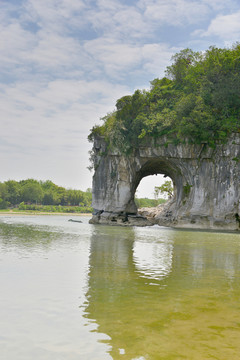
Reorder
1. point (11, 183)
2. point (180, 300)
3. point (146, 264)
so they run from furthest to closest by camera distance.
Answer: point (11, 183)
point (146, 264)
point (180, 300)

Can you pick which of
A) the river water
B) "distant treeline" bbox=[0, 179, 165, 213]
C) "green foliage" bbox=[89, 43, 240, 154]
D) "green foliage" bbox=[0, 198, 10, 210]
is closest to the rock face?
"green foliage" bbox=[89, 43, 240, 154]

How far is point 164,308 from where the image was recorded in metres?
4.61

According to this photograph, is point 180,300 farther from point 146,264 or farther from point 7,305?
point 146,264

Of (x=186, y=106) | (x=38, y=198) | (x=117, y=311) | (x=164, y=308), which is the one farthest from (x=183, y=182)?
(x=38, y=198)

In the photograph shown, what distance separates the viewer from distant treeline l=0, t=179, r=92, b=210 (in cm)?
9007

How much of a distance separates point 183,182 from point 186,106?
8201 millimetres

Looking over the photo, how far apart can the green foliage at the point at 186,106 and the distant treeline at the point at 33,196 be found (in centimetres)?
6111

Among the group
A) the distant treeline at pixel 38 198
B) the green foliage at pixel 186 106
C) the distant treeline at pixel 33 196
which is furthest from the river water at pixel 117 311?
the distant treeline at pixel 33 196

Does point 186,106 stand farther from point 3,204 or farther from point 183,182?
point 3,204

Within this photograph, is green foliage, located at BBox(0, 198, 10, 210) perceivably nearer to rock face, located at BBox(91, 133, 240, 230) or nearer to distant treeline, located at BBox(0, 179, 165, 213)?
distant treeline, located at BBox(0, 179, 165, 213)

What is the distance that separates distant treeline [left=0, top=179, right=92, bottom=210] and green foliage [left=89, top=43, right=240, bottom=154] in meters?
61.1

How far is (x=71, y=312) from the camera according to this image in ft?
14.3

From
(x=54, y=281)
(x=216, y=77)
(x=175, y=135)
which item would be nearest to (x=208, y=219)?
(x=175, y=135)

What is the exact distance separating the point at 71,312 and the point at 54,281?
6.27 ft
